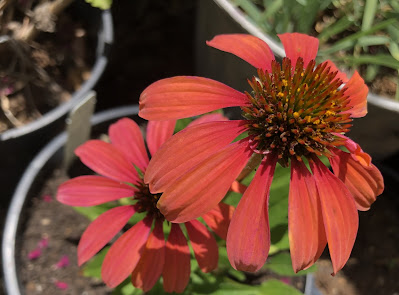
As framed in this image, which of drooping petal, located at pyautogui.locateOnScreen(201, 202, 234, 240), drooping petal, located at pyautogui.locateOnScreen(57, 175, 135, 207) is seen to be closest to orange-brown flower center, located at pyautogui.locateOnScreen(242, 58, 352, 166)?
drooping petal, located at pyautogui.locateOnScreen(201, 202, 234, 240)

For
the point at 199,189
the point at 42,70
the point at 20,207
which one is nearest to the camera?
the point at 199,189

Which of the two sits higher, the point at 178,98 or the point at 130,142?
the point at 178,98

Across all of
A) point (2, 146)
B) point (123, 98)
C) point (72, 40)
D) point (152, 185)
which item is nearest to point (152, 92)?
point (152, 185)

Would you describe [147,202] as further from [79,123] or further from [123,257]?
[79,123]

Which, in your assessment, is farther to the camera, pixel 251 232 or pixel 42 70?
pixel 42 70

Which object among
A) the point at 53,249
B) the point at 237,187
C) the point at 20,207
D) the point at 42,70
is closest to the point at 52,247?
the point at 53,249

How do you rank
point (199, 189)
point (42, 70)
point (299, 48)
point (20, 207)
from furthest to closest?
1. point (42, 70)
2. point (20, 207)
3. point (299, 48)
4. point (199, 189)

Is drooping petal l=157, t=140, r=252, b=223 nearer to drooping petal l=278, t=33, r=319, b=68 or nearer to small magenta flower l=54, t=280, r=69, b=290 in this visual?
drooping petal l=278, t=33, r=319, b=68
